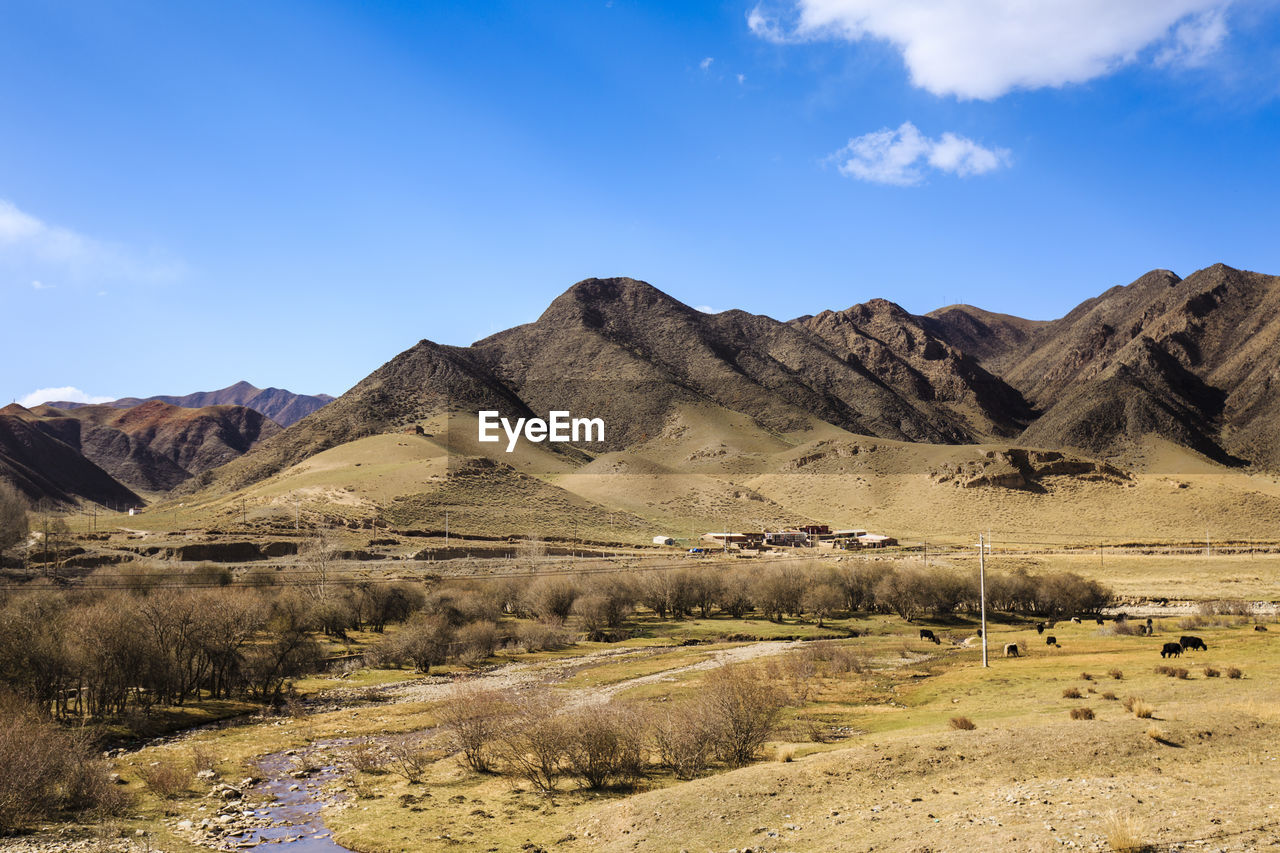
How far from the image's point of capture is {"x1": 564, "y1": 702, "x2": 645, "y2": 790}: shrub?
79.5ft

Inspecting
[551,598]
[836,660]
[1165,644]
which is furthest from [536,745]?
[551,598]

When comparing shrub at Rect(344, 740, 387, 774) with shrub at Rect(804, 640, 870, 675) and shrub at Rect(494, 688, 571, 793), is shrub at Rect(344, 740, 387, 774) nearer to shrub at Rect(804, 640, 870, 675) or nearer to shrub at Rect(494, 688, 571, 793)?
shrub at Rect(494, 688, 571, 793)

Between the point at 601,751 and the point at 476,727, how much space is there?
16.1 ft

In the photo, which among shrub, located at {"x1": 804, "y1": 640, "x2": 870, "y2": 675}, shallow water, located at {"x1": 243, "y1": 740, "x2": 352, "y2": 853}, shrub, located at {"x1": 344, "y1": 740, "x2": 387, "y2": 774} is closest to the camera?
shallow water, located at {"x1": 243, "y1": 740, "x2": 352, "y2": 853}

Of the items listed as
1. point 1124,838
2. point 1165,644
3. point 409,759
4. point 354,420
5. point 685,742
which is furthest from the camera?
point 354,420

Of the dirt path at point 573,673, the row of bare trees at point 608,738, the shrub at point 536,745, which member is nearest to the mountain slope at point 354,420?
the dirt path at point 573,673

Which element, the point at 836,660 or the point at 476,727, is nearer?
the point at 476,727

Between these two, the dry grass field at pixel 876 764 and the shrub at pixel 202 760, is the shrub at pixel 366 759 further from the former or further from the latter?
the shrub at pixel 202 760

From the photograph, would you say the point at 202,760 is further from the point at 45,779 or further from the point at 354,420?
the point at 354,420

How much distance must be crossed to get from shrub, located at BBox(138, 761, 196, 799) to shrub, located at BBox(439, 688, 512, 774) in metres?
8.03

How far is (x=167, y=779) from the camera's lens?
25500 millimetres

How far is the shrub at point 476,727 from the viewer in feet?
87.7

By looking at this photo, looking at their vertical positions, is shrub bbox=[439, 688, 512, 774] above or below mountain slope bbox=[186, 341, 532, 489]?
below

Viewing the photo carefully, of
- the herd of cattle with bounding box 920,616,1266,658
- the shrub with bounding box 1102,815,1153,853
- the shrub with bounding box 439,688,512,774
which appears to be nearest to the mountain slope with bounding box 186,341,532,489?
the herd of cattle with bounding box 920,616,1266,658
